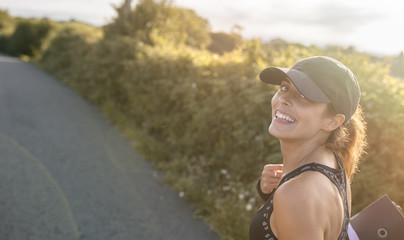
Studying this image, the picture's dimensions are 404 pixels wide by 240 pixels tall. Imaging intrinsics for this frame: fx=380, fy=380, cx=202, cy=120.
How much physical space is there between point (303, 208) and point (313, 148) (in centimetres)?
42

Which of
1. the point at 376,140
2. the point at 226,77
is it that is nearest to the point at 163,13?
the point at 226,77

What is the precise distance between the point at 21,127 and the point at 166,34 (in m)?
6.92

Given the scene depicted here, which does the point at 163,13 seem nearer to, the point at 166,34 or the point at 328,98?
the point at 166,34

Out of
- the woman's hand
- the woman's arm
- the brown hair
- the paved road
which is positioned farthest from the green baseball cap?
the paved road

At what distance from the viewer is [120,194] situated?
5539 millimetres

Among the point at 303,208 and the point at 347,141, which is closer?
the point at 303,208

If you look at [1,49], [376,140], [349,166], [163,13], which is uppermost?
[163,13]

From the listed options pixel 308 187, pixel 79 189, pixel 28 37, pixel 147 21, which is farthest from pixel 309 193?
pixel 28 37

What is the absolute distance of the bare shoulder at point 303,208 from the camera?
4.39 feet

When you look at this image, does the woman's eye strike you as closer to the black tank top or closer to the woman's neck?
the woman's neck

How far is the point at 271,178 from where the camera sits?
207cm

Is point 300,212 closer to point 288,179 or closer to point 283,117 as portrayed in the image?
point 288,179

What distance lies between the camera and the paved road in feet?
14.7

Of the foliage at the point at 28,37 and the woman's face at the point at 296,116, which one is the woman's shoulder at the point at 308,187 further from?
the foliage at the point at 28,37
